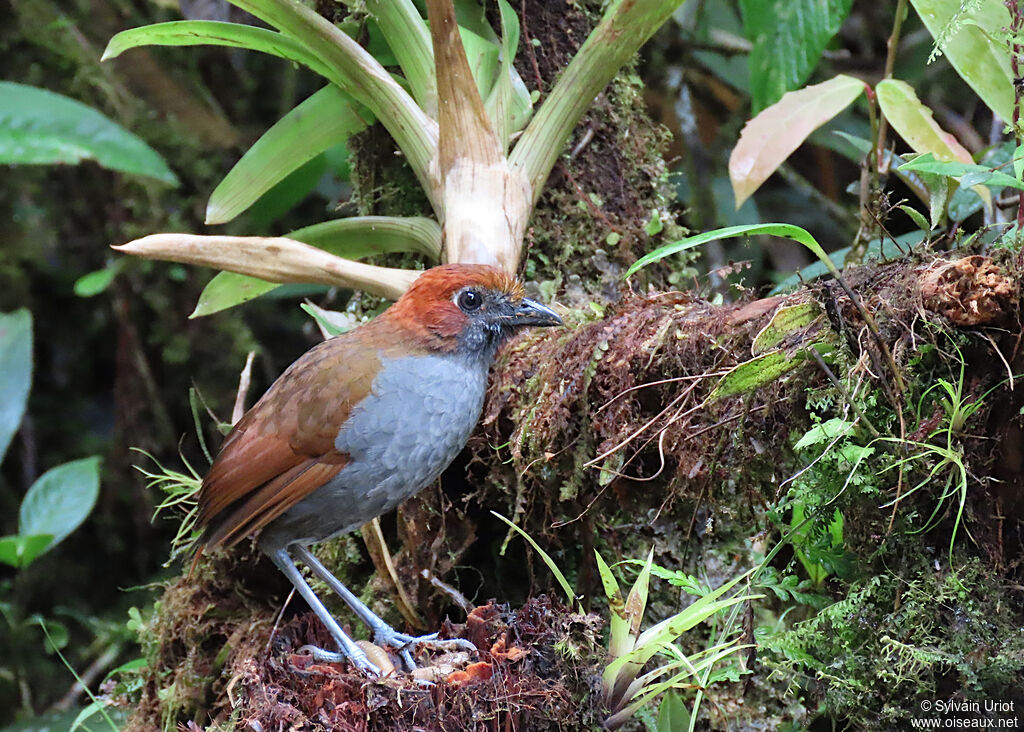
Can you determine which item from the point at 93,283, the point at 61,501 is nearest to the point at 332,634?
the point at 61,501

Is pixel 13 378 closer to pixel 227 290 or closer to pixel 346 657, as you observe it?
pixel 227 290

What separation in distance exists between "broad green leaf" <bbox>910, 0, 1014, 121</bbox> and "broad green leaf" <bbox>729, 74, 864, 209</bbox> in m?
0.34

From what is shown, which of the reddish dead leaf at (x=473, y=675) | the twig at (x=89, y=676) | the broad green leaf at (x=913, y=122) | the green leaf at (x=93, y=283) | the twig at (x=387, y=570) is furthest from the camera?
the green leaf at (x=93, y=283)

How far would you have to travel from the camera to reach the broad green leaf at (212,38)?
9.03 ft

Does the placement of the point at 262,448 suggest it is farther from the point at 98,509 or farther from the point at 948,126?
the point at 948,126

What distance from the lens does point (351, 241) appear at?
119 inches

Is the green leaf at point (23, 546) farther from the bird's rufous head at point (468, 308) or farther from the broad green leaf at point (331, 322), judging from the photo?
the bird's rufous head at point (468, 308)

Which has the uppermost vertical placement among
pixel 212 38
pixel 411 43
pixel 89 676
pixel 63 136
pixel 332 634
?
pixel 212 38

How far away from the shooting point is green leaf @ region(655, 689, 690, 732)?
191 cm

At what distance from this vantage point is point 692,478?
2.12 meters

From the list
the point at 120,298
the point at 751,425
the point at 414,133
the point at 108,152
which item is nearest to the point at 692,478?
the point at 751,425

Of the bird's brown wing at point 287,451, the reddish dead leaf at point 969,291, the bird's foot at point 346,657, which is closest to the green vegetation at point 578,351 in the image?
the reddish dead leaf at point 969,291

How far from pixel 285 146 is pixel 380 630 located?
1524 millimetres

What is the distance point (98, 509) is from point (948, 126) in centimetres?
455
